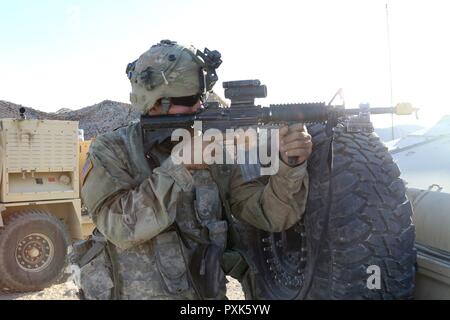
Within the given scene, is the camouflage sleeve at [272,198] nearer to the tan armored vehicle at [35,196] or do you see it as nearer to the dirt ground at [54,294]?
the dirt ground at [54,294]

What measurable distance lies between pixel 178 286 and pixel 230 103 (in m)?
0.96

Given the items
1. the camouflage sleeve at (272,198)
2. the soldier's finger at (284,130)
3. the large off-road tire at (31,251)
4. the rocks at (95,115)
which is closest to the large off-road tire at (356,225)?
the camouflage sleeve at (272,198)

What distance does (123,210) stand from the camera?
242 centimetres

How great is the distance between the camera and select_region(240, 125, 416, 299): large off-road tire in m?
2.18

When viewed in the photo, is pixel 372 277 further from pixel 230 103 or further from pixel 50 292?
pixel 50 292

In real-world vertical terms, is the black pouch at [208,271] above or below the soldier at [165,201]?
below

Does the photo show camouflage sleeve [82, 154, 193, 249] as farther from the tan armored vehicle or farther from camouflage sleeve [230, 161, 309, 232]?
the tan armored vehicle

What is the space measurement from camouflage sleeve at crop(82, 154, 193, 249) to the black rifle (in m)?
0.26

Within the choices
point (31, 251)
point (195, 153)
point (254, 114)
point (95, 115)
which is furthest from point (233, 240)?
point (95, 115)

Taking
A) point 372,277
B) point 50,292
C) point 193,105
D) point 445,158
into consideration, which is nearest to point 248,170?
point 193,105

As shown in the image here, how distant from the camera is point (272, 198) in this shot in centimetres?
259

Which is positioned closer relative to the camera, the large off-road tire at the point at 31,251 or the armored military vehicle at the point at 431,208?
the armored military vehicle at the point at 431,208

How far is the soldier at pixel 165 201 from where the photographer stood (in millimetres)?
2424

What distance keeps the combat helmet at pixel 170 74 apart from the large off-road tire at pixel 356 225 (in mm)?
691
